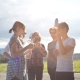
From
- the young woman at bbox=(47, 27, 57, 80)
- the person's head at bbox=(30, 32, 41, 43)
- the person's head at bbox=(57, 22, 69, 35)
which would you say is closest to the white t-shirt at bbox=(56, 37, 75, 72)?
the person's head at bbox=(57, 22, 69, 35)

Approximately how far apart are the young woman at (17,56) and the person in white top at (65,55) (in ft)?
2.33

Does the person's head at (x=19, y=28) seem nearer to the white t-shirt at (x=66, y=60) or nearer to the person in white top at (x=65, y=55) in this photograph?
the person in white top at (x=65, y=55)

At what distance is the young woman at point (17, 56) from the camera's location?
405cm

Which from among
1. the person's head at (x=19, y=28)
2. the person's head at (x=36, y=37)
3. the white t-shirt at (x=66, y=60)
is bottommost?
the white t-shirt at (x=66, y=60)

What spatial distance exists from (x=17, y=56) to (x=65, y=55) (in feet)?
3.11

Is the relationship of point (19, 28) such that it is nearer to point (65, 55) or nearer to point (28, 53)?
point (28, 53)

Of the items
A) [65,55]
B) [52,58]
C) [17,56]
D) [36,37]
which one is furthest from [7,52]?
[52,58]

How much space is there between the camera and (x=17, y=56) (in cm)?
410

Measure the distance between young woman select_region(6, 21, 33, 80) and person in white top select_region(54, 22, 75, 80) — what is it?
2.33 ft

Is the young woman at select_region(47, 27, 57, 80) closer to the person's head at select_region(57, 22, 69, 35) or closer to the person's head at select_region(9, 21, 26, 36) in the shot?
the person's head at select_region(57, 22, 69, 35)

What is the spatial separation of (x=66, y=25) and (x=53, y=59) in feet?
6.53

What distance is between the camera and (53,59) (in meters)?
6.39

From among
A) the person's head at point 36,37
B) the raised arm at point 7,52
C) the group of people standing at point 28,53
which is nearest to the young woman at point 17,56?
the group of people standing at point 28,53

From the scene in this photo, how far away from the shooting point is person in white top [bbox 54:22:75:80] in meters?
4.46
